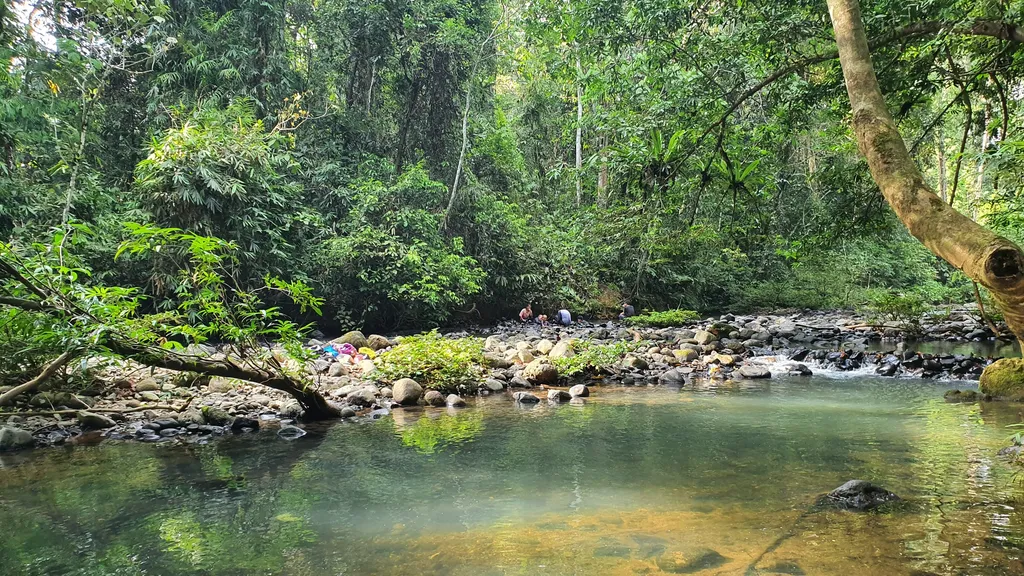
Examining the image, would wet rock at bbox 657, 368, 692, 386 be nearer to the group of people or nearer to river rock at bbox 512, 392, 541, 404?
river rock at bbox 512, 392, 541, 404

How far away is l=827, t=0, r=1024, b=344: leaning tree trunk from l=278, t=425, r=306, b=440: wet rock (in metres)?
4.92

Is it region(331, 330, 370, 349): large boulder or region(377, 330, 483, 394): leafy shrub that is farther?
region(331, 330, 370, 349): large boulder

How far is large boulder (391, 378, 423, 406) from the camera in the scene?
273 inches

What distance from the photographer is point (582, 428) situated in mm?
5539

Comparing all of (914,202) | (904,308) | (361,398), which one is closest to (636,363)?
(361,398)

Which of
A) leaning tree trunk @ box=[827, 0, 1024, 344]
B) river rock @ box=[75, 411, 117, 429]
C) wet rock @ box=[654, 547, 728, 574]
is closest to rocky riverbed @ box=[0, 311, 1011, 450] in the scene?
river rock @ box=[75, 411, 117, 429]

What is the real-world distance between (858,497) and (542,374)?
5329 mm

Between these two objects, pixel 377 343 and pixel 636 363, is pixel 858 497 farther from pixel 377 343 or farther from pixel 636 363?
pixel 377 343

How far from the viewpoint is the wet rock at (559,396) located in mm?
7179

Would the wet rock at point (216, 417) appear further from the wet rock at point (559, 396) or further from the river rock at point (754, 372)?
the river rock at point (754, 372)

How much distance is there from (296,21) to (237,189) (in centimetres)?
763

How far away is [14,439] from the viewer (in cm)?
485

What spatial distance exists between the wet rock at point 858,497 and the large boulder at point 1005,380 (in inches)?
171

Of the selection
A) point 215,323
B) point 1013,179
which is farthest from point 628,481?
point 1013,179
